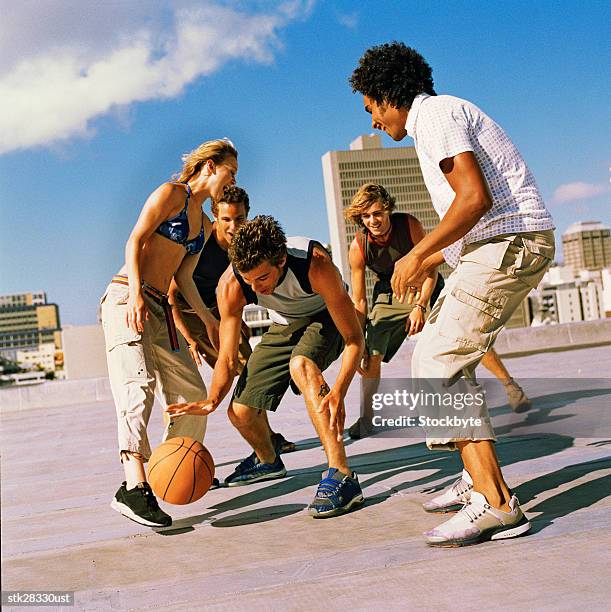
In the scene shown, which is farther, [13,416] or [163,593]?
[13,416]

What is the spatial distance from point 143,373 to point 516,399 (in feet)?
12.1

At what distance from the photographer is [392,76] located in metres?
3.33

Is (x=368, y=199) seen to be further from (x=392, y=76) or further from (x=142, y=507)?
(x=142, y=507)

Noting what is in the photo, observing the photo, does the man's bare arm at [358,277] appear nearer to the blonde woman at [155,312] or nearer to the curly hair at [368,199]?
the curly hair at [368,199]

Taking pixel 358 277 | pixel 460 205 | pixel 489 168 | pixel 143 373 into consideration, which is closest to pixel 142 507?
pixel 143 373

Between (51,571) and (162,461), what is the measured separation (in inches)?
29.0

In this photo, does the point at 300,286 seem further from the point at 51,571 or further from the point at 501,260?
the point at 51,571

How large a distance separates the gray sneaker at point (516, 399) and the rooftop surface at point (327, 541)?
39 centimetres

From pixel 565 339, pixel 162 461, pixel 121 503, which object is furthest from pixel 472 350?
pixel 565 339

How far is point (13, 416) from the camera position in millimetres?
12445

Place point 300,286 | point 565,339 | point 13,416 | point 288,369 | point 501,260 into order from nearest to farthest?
point 501,260 < point 300,286 < point 288,369 < point 13,416 < point 565,339

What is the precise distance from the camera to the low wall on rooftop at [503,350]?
44.2 ft

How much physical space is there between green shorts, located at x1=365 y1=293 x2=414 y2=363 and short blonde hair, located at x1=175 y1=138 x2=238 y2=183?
2.34m

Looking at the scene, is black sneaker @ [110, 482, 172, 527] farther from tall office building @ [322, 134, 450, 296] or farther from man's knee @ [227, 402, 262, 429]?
tall office building @ [322, 134, 450, 296]
